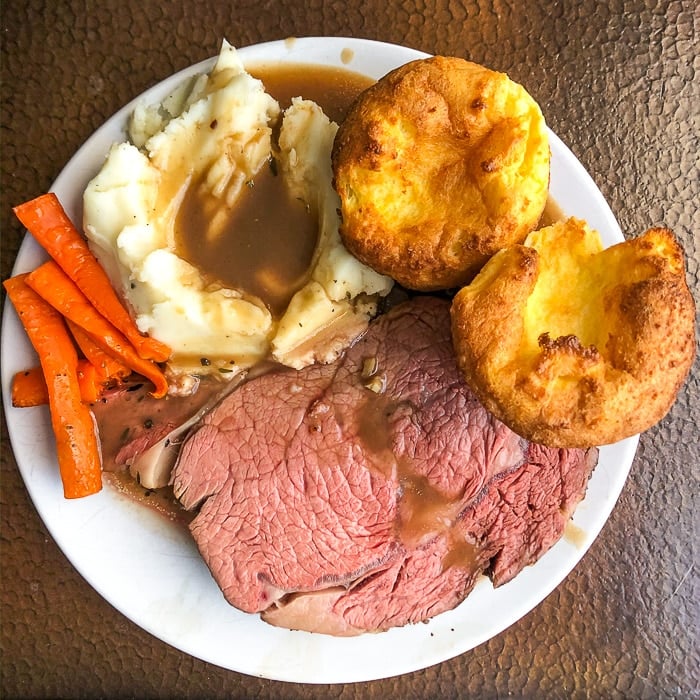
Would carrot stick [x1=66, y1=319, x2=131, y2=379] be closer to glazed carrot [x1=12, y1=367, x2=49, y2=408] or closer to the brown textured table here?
glazed carrot [x1=12, y1=367, x2=49, y2=408]

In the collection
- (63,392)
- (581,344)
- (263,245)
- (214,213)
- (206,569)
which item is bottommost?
(206,569)

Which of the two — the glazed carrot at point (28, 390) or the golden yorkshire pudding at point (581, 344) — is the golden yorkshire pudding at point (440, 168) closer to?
the golden yorkshire pudding at point (581, 344)

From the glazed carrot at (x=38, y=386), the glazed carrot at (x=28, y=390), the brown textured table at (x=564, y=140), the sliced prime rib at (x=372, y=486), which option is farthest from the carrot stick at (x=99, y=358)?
the brown textured table at (x=564, y=140)

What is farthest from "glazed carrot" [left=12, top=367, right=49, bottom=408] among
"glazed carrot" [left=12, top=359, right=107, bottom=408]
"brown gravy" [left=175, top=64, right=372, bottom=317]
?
"brown gravy" [left=175, top=64, right=372, bottom=317]

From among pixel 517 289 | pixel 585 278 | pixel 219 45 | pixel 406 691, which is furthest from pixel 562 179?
pixel 406 691

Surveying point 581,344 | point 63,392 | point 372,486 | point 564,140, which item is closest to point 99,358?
point 63,392

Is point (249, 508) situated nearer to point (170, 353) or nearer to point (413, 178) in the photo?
point (170, 353)

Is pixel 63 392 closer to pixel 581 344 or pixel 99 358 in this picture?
pixel 99 358
